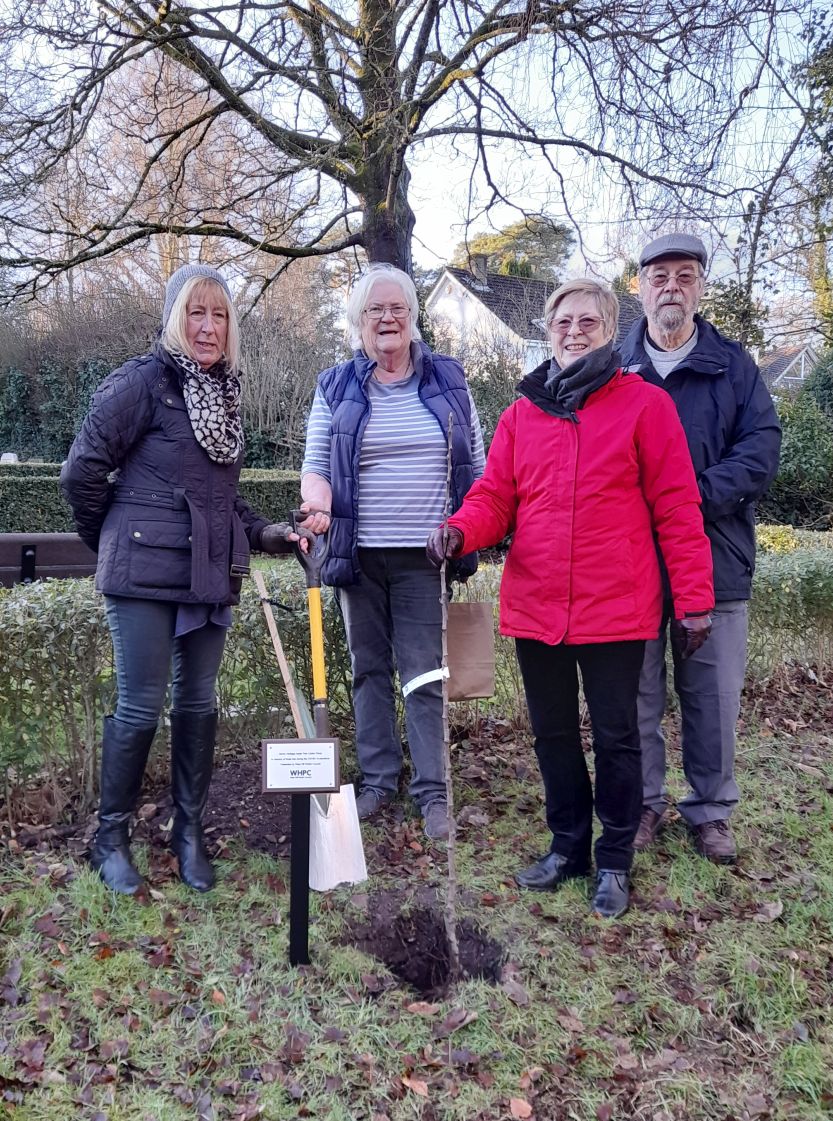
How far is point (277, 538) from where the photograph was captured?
2.93m

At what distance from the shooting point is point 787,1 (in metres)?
4.52

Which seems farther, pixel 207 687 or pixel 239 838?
pixel 239 838

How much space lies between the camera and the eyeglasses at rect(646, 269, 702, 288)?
3.14 meters

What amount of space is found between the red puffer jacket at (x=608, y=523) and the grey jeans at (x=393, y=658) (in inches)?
22.9

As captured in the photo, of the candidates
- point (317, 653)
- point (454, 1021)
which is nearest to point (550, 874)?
point (454, 1021)

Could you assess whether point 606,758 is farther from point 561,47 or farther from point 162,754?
point 561,47

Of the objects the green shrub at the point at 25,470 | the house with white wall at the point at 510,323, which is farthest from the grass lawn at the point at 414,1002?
the house with white wall at the point at 510,323

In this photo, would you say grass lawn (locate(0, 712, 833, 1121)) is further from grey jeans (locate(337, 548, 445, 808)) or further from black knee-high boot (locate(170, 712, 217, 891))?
grey jeans (locate(337, 548, 445, 808))

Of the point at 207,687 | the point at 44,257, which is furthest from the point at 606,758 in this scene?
the point at 44,257

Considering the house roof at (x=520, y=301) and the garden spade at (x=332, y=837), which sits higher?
the house roof at (x=520, y=301)

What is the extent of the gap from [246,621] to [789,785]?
8.94 feet

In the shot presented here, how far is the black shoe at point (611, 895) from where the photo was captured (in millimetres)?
2885

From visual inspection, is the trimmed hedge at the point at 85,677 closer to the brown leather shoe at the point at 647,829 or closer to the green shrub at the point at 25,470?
the brown leather shoe at the point at 647,829

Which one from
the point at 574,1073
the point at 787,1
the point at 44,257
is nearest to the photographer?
the point at 574,1073
